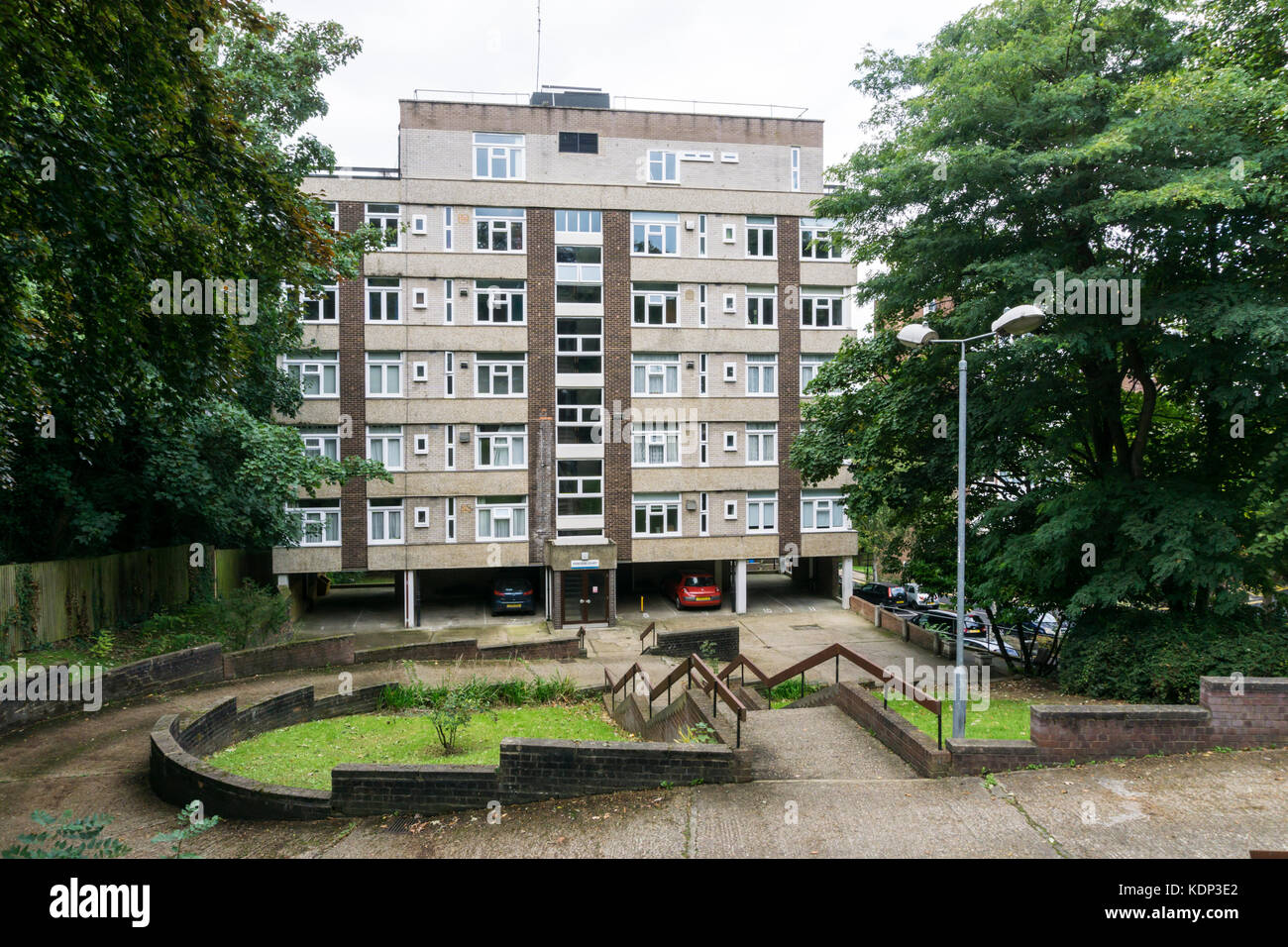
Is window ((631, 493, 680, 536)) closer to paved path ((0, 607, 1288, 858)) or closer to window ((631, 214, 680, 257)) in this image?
window ((631, 214, 680, 257))

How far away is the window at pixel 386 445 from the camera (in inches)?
992

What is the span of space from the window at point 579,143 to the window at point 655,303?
16.9ft

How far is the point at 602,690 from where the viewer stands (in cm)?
1466

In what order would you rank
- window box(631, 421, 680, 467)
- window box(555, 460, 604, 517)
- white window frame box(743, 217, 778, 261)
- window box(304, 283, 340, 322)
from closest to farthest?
window box(304, 283, 340, 322) → window box(555, 460, 604, 517) → window box(631, 421, 680, 467) → white window frame box(743, 217, 778, 261)

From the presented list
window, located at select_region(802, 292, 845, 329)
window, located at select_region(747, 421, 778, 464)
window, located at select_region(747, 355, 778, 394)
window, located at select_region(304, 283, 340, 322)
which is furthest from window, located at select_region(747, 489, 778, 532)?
window, located at select_region(304, 283, 340, 322)

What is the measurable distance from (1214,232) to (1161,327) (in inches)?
63.3

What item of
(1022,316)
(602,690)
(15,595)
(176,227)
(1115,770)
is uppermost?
(176,227)

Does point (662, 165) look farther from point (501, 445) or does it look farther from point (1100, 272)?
point (1100, 272)

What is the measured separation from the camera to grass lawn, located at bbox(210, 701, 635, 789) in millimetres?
9523

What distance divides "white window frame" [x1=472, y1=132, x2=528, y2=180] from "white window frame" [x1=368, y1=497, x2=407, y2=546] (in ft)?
39.5

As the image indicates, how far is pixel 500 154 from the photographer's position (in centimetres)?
2555

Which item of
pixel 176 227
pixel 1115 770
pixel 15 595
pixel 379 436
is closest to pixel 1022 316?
pixel 1115 770

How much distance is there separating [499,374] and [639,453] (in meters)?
5.83

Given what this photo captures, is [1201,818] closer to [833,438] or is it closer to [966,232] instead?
[966,232]
